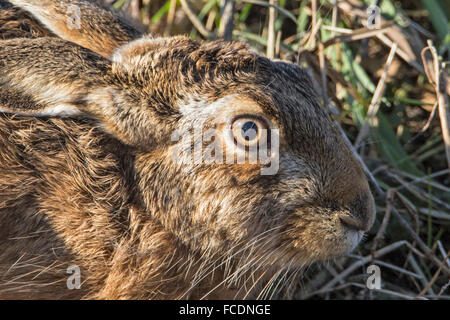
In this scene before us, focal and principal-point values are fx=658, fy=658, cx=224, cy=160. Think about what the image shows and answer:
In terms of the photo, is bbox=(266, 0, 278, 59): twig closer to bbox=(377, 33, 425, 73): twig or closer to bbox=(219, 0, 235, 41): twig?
bbox=(219, 0, 235, 41): twig

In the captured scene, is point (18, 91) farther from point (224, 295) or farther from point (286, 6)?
point (286, 6)

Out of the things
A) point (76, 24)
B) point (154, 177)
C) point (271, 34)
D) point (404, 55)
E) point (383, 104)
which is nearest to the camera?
point (154, 177)

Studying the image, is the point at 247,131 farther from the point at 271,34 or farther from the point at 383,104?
the point at 383,104

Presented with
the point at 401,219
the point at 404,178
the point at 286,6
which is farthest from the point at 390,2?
the point at 401,219

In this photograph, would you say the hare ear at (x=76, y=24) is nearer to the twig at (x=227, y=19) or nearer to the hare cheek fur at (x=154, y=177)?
the hare cheek fur at (x=154, y=177)

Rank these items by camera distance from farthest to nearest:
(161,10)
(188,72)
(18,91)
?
(161,10), (188,72), (18,91)

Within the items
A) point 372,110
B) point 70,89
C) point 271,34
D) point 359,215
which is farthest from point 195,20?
point 359,215
